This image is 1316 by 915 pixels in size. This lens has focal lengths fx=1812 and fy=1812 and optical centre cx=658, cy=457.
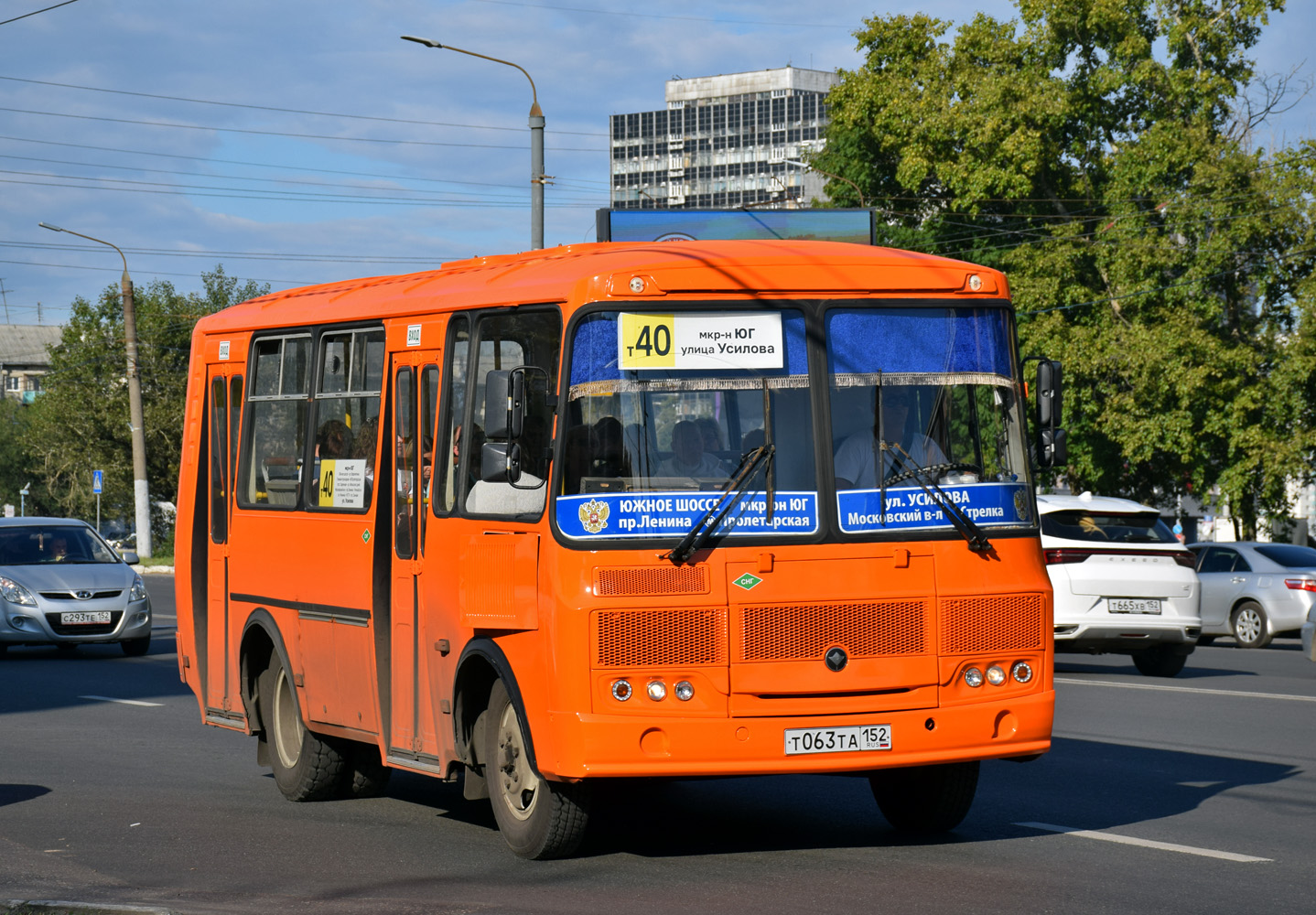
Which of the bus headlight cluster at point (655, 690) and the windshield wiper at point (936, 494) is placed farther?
the windshield wiper at point (936, 494)

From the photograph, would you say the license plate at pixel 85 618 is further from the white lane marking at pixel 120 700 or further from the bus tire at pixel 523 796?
the bus tire at pixel 523 796

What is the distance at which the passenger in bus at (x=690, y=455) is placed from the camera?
750cm

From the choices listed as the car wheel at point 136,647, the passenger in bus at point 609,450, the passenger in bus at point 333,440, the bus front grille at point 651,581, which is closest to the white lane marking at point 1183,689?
the passenger in bus at point 333,440

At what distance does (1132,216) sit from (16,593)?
2435 centimetres

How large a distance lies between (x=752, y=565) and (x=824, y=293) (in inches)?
49.4

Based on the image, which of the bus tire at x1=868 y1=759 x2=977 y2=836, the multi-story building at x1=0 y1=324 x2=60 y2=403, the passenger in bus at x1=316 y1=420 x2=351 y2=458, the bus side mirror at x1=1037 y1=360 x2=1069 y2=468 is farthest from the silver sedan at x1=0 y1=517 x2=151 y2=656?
the multi-story building at x1=0 y1=324 x2=60 y2=403

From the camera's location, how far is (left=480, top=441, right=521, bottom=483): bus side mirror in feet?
24.6

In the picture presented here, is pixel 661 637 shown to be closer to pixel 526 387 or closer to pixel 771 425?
pixel 771 425

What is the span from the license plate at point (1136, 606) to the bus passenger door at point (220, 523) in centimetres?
950

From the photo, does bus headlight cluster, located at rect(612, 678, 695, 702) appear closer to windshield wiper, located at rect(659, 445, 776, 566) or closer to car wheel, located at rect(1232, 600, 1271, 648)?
windshield wiper, located at rect(659, 445, 776, 566)

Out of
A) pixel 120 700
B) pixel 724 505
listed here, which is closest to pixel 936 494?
pixel 724 505

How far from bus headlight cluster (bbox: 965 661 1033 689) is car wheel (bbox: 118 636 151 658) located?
15.0 metres

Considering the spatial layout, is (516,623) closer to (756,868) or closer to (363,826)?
(756,868)

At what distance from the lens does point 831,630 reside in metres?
7.51
